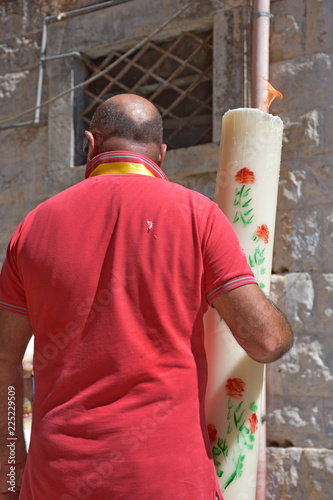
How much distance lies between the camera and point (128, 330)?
4.28 ft

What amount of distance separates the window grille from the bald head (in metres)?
2.14

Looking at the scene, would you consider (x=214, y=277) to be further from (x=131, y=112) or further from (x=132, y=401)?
Result: (x=131, y=112)

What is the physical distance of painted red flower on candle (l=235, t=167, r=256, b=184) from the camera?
1.93 meters

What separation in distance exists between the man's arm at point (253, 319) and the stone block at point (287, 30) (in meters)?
2.32

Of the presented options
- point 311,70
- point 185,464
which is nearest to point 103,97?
point 311,70

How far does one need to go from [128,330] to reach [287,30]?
257 cm

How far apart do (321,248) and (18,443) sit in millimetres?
1998

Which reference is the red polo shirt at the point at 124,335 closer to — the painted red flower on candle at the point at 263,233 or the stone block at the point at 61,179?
the painted red flower on candle at the point at 263,233

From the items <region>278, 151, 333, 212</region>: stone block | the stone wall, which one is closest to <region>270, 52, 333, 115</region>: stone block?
the stone wall

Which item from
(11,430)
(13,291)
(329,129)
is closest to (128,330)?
(13,291)

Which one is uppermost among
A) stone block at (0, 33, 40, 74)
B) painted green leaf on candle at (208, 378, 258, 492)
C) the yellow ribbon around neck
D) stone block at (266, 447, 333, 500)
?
stone block at (0, 33, 40, 74)

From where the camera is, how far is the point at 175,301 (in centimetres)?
132

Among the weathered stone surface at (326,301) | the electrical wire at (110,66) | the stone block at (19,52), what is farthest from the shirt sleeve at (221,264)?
the stone block at (19,52)

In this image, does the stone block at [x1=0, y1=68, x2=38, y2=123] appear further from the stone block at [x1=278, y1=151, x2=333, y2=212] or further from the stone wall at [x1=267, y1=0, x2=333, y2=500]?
the stone block at [x1=278, y1=151, x2=333, y2=212]
